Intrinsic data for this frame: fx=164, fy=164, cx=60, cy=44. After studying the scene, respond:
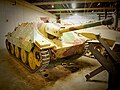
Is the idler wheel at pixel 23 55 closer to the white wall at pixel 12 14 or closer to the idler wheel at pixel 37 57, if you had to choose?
the idler wheel at pixel 37 57

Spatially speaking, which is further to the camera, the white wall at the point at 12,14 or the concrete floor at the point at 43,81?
the white wall at the point at 12,14

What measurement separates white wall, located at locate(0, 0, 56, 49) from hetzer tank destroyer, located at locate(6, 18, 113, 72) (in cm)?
368

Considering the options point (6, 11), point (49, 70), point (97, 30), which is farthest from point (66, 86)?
point (6, 11)

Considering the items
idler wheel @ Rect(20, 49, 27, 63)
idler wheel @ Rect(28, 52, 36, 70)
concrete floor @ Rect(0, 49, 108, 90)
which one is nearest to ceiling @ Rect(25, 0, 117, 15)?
idler wheel @ Rect(20, 49, 27, 63)

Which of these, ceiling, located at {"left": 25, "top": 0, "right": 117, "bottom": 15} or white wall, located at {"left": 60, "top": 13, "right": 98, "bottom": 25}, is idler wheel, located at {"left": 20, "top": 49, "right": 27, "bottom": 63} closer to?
ceiling, located at {"left": 25, "top": 0, "right": 117, "bottom": 15}

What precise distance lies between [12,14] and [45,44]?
639cm

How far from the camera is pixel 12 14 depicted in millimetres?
10289

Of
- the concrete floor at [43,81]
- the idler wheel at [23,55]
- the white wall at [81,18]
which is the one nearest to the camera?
the concrete floor at [43,81]

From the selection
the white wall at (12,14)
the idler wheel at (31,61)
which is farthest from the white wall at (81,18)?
the idler wheel at (31,61)

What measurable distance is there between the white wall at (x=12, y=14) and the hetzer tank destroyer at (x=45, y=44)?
3680 millimetres

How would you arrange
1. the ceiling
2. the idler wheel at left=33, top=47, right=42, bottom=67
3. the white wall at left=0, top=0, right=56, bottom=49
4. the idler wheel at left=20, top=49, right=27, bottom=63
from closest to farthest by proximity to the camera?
the idler wheel at left=33, top=47, right=42, bottom=67 < the idler wheel at left=20, top=49, right=27, bottom=63 < the ceiling < the white wall at left=0, top=0, right=56, bottom=49

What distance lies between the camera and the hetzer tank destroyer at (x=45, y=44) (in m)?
4.77

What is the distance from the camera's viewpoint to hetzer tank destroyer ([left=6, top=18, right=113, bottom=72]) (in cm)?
477

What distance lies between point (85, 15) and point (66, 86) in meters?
10.4
